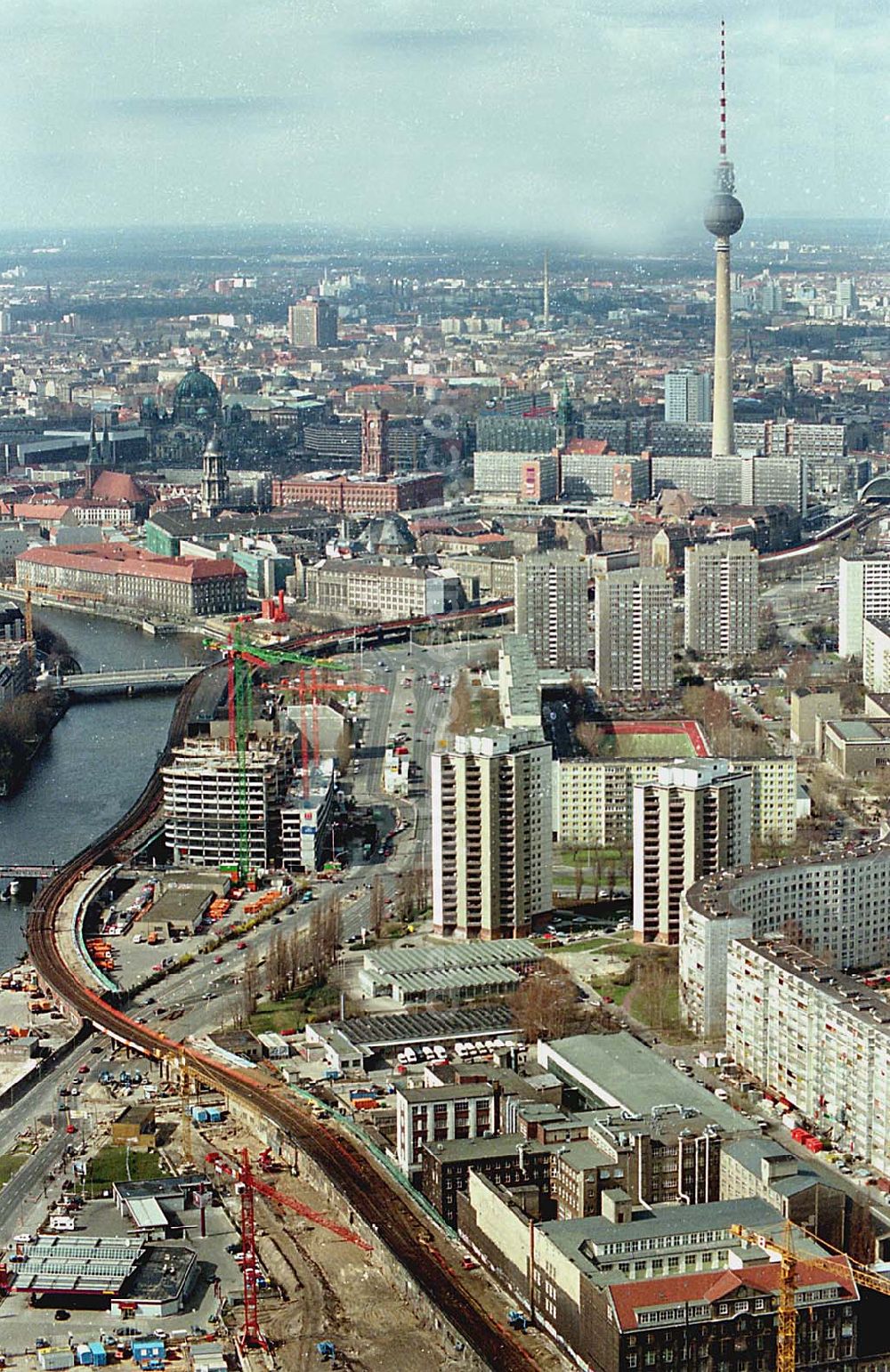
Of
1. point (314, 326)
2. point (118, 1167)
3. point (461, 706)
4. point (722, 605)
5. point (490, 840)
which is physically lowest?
point (118, 1167)

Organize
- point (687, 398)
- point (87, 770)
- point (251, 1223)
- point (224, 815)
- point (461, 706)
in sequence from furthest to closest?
point (687, 398) → point (461, 706) → point (87, 770) → point (224, 815) → point (251, 1223)

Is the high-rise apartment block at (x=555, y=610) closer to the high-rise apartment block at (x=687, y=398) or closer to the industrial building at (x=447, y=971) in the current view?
the industrial building at (x=447, y=971)

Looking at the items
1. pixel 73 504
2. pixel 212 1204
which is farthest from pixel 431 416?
pixel 212 1204

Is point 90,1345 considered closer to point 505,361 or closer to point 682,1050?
point 682,1050

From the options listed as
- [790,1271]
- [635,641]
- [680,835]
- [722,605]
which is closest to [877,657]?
[635,641]

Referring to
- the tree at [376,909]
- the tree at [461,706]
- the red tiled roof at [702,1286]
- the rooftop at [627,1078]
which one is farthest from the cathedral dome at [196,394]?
the red tiled roof at [702,1286]

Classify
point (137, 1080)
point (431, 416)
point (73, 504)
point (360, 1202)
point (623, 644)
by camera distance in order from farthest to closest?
point (431, 416), point (73, 504), point (623, 644), point (137, 1080), point (360, 1202)

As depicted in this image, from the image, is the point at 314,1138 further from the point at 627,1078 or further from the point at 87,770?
the point at 87,770
